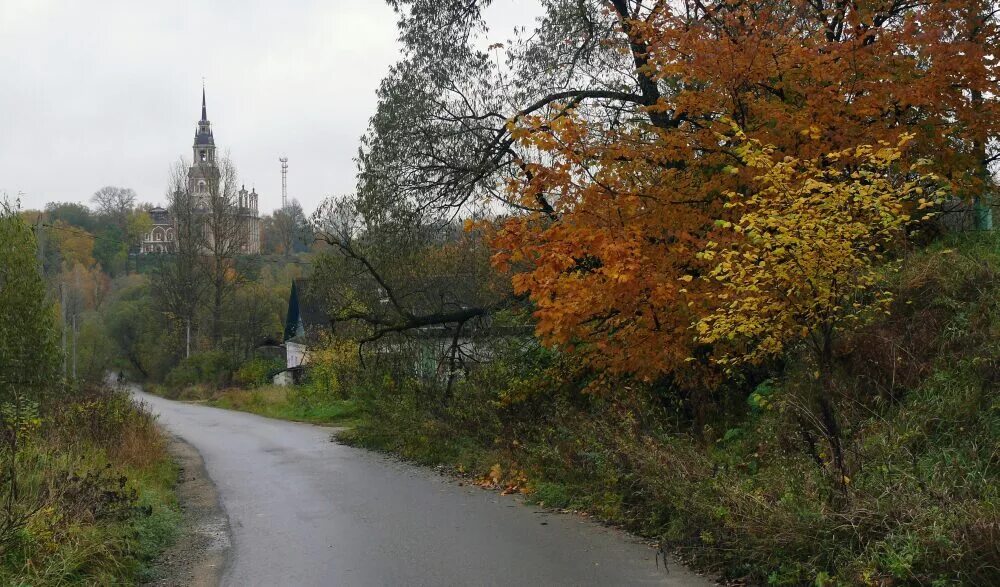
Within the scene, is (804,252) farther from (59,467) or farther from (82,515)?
(59,467)

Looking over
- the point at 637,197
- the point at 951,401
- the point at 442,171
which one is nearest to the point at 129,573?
the point at 637,197

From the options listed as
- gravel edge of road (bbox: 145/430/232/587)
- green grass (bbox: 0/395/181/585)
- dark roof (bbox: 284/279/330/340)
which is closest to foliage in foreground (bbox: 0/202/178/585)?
green grass (bbox: 0/395/181/585)

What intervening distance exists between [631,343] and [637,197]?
1.82m

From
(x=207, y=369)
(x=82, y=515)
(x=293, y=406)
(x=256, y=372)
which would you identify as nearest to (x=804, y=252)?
(x=82, y=515)

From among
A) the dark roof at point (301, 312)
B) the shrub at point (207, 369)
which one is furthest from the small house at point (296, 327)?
the shrub at point (207, 369)

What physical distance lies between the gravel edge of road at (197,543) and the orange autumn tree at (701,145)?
454 cm

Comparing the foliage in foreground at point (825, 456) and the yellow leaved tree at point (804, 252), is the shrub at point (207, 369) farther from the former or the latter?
the yellow leaved tree at point (804, 252)

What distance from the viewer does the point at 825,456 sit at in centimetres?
Answer: 816

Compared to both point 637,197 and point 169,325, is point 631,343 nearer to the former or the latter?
point 637,197

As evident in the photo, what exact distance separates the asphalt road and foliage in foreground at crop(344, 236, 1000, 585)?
521 mm

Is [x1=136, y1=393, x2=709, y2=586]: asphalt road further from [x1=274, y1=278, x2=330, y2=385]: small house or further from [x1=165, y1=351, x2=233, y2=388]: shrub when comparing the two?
[x1=165, y1=351, x2=233, y2=388]: shrub

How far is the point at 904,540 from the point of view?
6.13 metres

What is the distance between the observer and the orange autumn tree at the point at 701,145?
10.9 meters

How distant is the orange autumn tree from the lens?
10.9m
